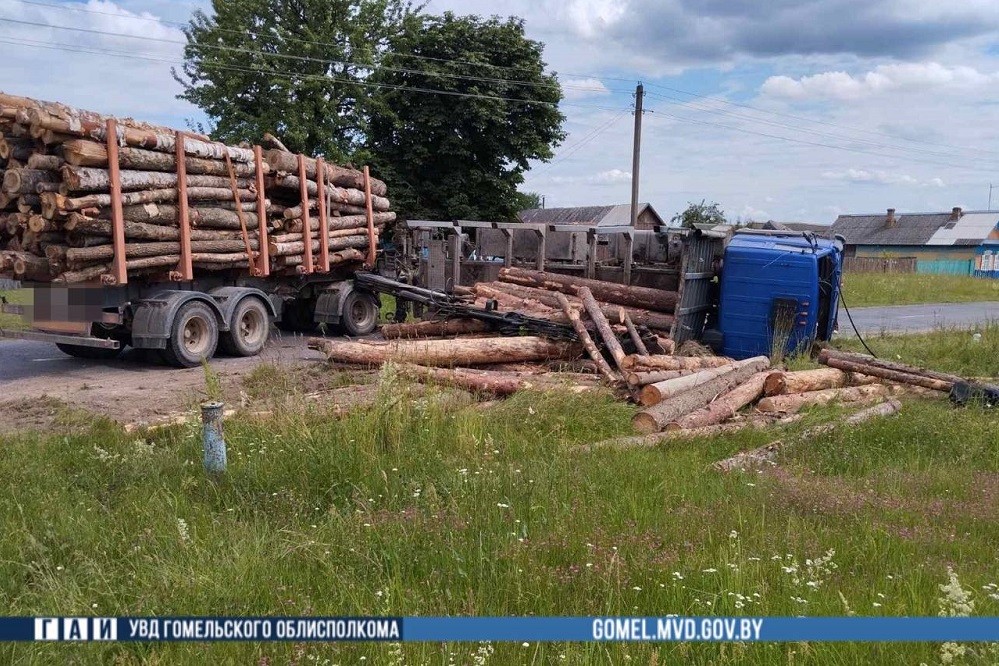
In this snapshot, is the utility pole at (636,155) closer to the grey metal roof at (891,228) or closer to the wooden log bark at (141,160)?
the wooden log bark at (141,160)

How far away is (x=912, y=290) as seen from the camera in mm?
34094

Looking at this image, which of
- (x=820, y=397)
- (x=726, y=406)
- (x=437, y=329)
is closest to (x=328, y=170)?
(x=437, y=329)

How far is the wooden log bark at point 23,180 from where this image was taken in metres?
9.90

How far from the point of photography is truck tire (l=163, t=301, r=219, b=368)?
11.2 metres

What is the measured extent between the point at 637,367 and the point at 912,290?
29.4 m

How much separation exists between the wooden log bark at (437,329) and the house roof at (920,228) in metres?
57.6

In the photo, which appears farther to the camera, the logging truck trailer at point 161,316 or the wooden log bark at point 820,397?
the logging truck trailer at point 161,316

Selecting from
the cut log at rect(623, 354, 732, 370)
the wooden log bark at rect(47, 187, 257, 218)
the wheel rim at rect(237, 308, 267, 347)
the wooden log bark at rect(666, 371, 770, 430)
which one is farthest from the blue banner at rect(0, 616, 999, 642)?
the wheel rim at rect(237, 308, 267, 347)

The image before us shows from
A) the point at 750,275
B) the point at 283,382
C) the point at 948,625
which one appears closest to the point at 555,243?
the point at 750,275

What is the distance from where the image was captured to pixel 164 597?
356 cm

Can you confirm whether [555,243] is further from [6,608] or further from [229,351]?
[6,608]

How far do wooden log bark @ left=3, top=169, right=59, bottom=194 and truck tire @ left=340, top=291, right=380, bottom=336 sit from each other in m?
5.76

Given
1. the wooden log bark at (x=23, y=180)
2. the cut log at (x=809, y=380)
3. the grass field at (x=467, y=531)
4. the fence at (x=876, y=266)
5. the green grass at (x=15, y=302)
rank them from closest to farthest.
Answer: the grass field at (x=467, y=531) < the cut log at (x=809, y=380) < the wooden log bark at (x=23, y=180) < the green grass at (x=15, y=302) < the fence at (x=876, y=266)

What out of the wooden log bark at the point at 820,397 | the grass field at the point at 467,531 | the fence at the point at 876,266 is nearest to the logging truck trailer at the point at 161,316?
the grass field at the point at 467,531
